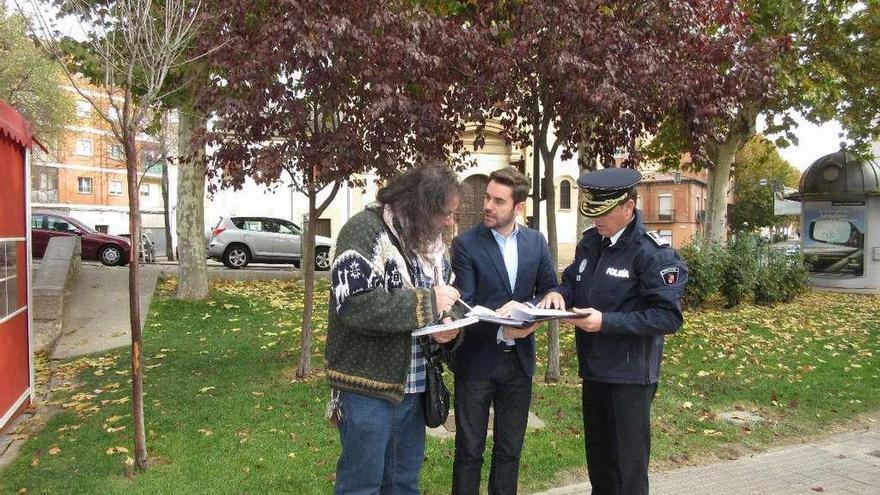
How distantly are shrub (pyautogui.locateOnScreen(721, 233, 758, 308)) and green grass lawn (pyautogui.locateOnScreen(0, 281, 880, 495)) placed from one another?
6.39ft

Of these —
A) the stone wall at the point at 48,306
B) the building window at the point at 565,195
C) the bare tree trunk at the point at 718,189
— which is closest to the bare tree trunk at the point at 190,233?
the stone wall at the point at 48,306

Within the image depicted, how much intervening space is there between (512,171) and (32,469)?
3742 mm

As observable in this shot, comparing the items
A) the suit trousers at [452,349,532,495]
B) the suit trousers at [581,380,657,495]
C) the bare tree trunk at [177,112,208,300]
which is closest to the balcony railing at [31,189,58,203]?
the bare tree trunk at [177,112,208,300]

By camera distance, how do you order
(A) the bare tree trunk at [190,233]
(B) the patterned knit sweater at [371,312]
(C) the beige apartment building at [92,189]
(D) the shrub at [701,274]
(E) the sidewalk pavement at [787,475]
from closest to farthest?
(B) the patterned knit sweater at [371,312] → (E) the sidewalk pavement at [787,475] → (D) the shrub at [701,274] → (A) the bare tree trunk at [190,233] → (C) the beige apartment building at [92,189]

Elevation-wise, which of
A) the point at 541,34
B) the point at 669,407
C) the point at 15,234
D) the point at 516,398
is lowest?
the point at 669,407

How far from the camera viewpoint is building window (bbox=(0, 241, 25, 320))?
5.37m

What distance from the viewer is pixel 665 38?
6148mm

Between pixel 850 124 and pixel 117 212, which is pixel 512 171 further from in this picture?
pixel 117 212

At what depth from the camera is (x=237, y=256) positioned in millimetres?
20016

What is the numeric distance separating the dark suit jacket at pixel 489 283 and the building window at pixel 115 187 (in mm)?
52940

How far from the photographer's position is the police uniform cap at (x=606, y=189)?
3.07 meters

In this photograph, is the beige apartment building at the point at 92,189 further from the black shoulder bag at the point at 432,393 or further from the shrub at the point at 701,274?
the black shoulder bag at the point at 432,393

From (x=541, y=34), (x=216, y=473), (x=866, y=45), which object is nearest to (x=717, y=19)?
(x=541, y=34)

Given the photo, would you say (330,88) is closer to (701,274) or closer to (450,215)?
(450,215)
